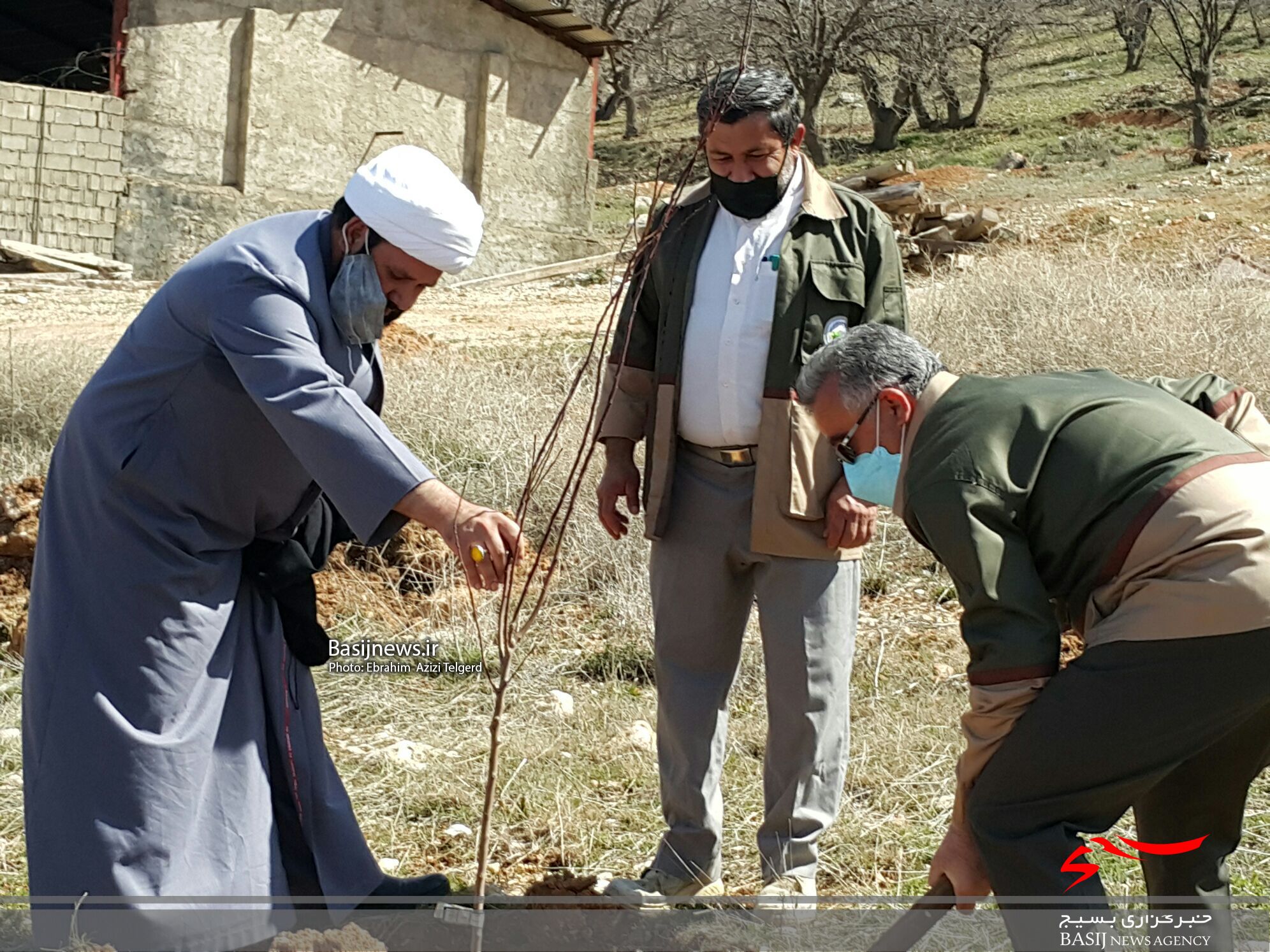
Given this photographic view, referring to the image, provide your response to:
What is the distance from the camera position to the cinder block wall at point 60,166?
48.1 feet

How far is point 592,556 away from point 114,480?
375 centimetres

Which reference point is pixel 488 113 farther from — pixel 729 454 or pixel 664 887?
pixel 664 887

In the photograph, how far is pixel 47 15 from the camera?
821 inches

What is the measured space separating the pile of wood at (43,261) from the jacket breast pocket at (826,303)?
12981 mm

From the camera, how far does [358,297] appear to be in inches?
112

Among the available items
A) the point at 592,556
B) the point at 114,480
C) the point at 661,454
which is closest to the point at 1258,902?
the point at 661,454

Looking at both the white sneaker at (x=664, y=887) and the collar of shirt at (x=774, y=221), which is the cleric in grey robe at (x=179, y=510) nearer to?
the collar of shirt at (x=774, y=221)

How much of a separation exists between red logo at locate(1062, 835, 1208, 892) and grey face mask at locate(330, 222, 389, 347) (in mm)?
1701

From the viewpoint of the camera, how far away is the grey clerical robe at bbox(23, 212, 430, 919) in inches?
112

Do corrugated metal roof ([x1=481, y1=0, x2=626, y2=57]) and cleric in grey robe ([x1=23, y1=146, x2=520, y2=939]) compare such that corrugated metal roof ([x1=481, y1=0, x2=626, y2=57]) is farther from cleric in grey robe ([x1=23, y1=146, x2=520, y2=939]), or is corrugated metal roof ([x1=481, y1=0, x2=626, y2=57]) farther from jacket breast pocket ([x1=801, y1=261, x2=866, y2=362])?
cleric in grey robe ([x1=23, y1=146, x2=520, y2=939])

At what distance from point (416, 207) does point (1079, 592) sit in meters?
1.50

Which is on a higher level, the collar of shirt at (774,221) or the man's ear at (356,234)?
the collar of shirt at (774,221)

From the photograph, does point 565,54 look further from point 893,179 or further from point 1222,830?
point 1222,830

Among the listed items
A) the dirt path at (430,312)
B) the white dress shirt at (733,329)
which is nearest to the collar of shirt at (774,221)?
the white dress shirt at (733,329)
